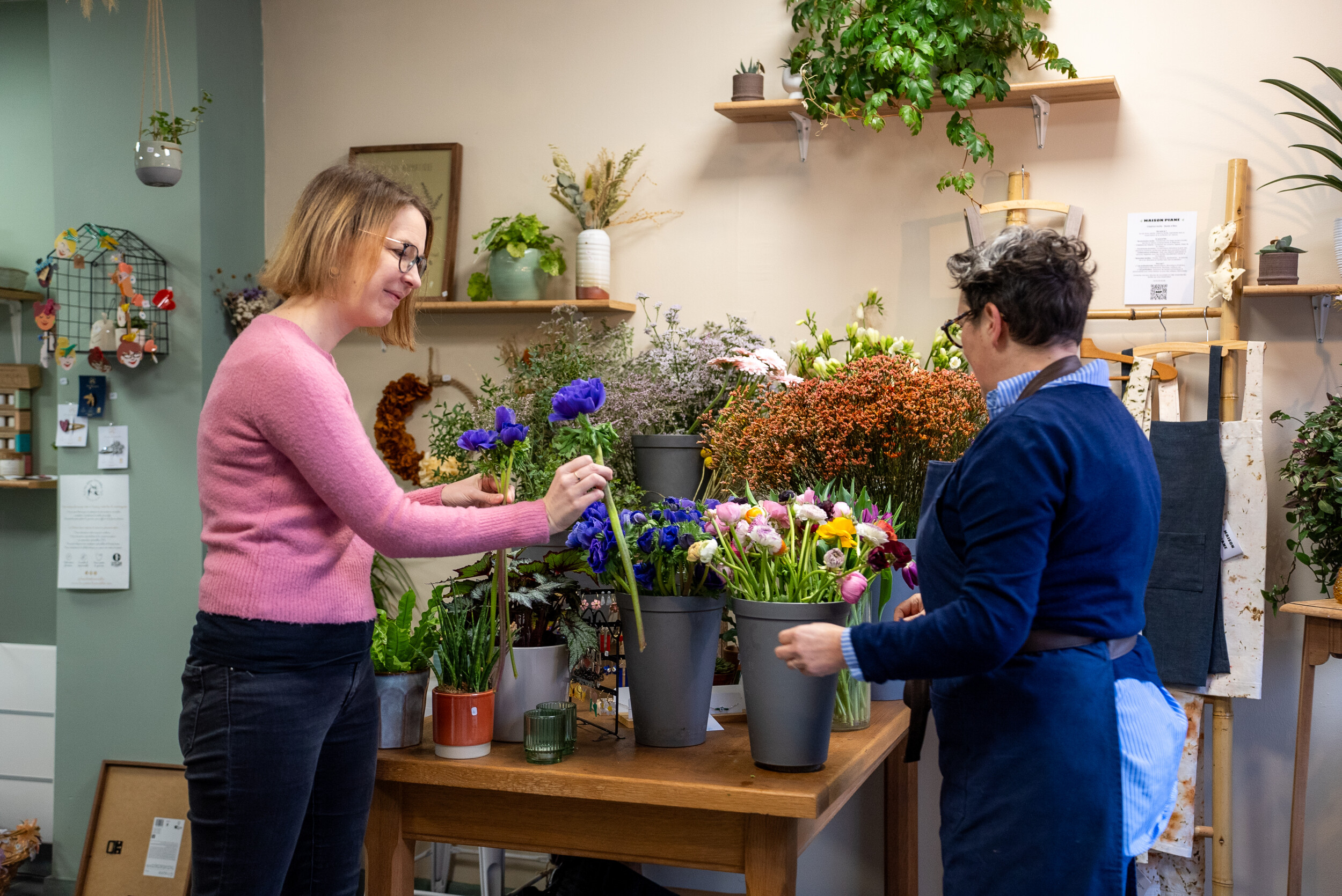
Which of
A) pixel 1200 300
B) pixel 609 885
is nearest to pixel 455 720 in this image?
pixel 609 885

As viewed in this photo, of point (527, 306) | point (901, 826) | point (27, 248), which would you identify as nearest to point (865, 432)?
point (901, 826)

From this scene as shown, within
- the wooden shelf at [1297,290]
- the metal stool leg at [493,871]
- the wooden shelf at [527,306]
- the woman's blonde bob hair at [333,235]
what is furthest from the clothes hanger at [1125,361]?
the metal stool leg at [493,871]

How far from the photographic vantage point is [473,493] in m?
1.71

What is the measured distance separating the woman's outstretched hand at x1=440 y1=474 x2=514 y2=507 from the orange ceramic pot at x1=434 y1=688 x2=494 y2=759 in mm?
305

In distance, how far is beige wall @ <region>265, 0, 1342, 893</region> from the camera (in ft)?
8.91

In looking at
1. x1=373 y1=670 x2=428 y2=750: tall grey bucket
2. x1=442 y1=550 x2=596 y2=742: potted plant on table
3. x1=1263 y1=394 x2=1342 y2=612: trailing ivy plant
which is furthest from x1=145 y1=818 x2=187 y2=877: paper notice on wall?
x1=1263 y1=394 x2=1342 y2=612: trailing ivy plant

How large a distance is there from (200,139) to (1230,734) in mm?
3430

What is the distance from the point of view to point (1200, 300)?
9.18ft

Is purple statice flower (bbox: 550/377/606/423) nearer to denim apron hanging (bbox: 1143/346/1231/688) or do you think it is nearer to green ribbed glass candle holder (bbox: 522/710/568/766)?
green ribbed glass candle holder (bbox: 522/710/568/766)

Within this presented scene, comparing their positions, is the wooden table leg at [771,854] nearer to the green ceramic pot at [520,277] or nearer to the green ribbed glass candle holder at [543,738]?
the green ribbed glass candle holder at [543,738]

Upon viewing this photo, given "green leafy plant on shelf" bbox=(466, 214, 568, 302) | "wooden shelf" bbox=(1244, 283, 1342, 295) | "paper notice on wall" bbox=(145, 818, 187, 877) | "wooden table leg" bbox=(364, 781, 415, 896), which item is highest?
"green leafy plant on shelf" bbox=(466, 214, 568, 302)

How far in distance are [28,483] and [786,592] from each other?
3069mm

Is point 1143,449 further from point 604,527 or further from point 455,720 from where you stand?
point 455,720

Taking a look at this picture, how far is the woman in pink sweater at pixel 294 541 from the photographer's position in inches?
53.5
